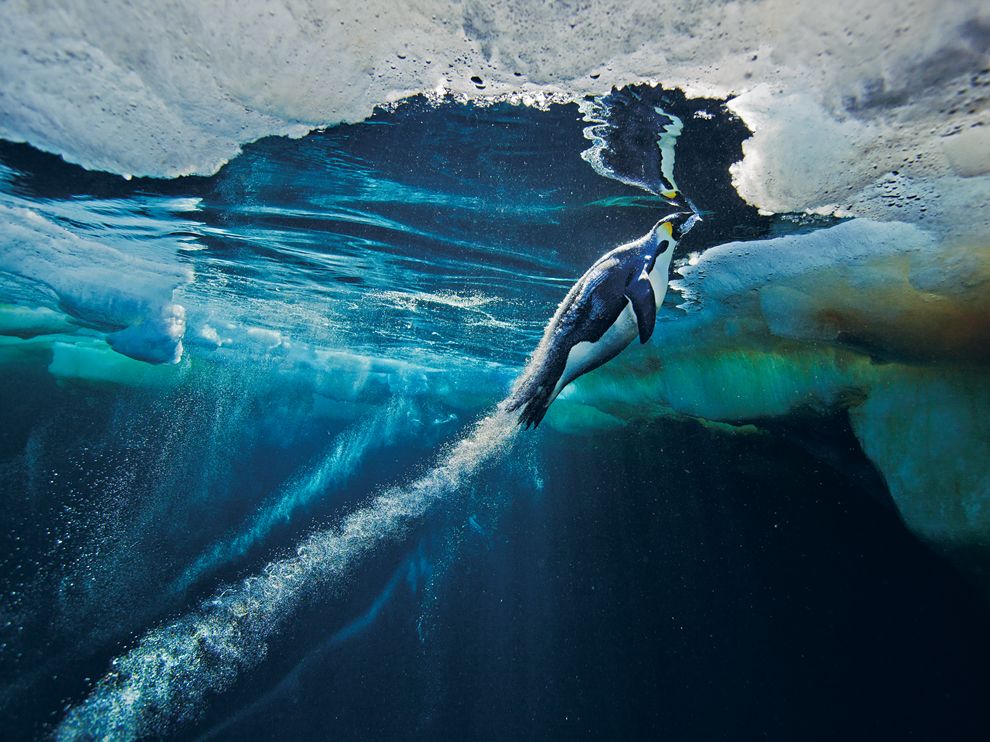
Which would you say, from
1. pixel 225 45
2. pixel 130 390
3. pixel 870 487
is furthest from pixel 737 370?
pixel 130 390

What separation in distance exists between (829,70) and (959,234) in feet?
10.6

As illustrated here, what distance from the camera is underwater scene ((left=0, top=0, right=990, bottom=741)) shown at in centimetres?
365

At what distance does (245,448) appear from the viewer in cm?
2650

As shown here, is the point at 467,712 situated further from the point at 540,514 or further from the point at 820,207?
the point at 820,207

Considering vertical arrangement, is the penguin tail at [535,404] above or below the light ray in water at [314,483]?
above

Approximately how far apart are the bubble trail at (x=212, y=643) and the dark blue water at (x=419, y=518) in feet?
0.25

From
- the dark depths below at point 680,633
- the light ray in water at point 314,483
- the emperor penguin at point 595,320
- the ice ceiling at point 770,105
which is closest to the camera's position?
the emperor penguin at point 595,320

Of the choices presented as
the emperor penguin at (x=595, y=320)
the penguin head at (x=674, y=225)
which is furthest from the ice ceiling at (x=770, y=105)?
the emperor penguin at (x=595, y=320)

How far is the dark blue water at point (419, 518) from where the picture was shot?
688 centimetres

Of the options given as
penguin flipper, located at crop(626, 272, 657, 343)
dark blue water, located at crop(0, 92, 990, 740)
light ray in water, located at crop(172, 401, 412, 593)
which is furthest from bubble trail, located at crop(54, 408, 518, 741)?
penguin flipper, located at crop(626, 272, 657, 343)

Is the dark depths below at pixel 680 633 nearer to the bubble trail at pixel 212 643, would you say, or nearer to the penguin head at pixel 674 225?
the bubble trail at pixel 212 643

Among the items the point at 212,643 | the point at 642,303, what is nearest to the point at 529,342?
the point at 212,643

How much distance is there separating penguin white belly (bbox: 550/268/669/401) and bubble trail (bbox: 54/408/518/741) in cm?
224

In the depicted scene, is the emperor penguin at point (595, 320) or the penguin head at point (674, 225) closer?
the emperor penguin at point (595, 320)
